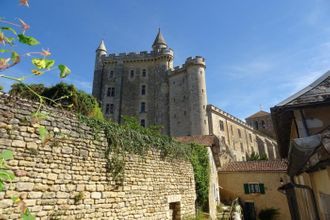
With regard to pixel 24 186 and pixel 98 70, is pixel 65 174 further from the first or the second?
pixel 98 70

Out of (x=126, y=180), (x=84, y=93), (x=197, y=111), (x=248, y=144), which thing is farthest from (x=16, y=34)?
(x=248, y=144)

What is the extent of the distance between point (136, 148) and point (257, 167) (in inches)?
611

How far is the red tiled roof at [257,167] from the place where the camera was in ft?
65.9


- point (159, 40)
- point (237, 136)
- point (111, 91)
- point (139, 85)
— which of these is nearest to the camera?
point (237, 136)

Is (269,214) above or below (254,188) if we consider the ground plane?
below

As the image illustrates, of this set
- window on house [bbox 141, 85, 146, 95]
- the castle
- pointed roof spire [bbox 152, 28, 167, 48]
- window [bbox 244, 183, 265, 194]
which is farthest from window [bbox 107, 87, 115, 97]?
window [bbox 244, 183, 265, 194]

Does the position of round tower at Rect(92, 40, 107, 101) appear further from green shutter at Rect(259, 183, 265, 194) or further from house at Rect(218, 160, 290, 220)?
green shutter at Rect(259, 183, 265, 194)

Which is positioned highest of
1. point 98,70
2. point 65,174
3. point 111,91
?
point 98,70

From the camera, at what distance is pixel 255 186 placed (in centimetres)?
1997

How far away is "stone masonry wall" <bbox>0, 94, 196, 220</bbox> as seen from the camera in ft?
17.0

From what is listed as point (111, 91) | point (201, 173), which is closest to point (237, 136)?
point (111, 91)

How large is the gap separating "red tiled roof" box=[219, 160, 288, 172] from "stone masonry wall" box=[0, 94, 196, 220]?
13.7 meters

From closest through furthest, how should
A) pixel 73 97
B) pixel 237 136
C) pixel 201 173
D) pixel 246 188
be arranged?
1. pixel 73 97
2. pixel 201 173
3. pixel 246 188
4. pixel 237 136

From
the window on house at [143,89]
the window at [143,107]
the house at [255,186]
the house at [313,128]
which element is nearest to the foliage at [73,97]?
the house at [313,128]
